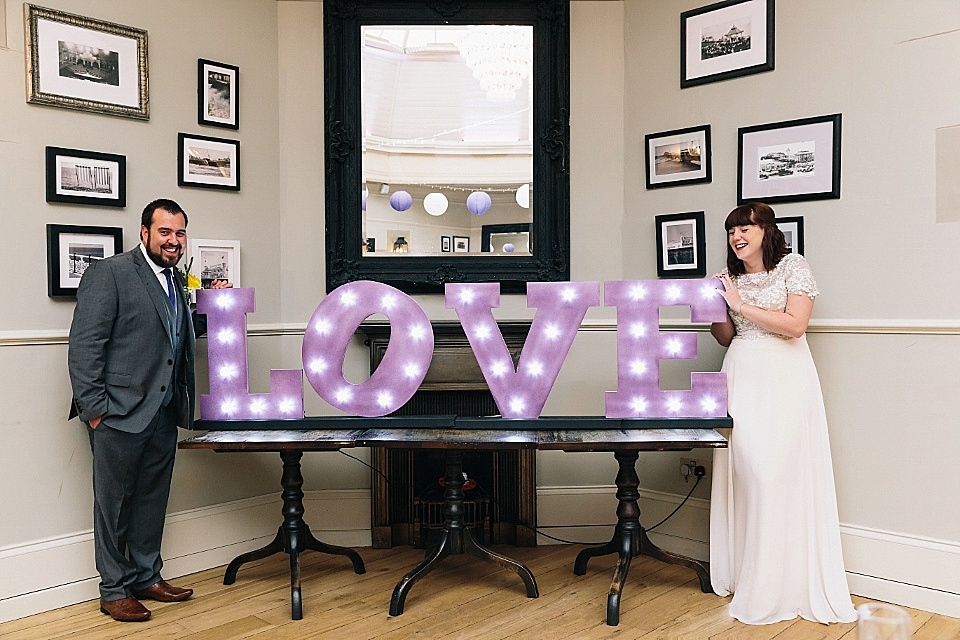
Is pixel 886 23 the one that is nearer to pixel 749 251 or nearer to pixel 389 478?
pixel 749 251

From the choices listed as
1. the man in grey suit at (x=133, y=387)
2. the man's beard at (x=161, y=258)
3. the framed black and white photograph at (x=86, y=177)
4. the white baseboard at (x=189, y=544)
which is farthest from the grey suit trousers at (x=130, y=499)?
the framed black and white photograph at (x=86, y=177)

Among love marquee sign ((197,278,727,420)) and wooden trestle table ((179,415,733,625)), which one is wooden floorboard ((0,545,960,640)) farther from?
love marquee sign ((197,278,727,420))

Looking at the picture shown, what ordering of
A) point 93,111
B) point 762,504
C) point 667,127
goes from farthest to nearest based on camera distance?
1. point 667,127
2. point 93,111
3. point 762,504

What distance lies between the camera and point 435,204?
12.1 ft

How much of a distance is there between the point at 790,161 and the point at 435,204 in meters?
1.59

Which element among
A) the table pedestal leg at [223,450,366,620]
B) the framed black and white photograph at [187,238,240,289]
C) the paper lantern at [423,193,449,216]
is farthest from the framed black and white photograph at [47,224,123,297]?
the paper lantern at [423,193,449,216]

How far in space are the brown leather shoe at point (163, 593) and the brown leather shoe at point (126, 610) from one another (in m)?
0.12

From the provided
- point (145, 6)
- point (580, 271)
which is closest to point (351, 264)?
point (580, 271)

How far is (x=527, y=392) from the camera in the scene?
299cm

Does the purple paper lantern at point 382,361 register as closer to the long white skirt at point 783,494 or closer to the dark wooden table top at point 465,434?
the dark wooden table top at point 465,434

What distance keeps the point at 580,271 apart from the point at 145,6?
88.6 inches

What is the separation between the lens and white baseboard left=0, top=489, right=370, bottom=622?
294 cm

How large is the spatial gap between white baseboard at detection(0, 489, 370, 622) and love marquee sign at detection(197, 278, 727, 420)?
983 millimetres

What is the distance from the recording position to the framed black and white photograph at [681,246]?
11.4 ft
